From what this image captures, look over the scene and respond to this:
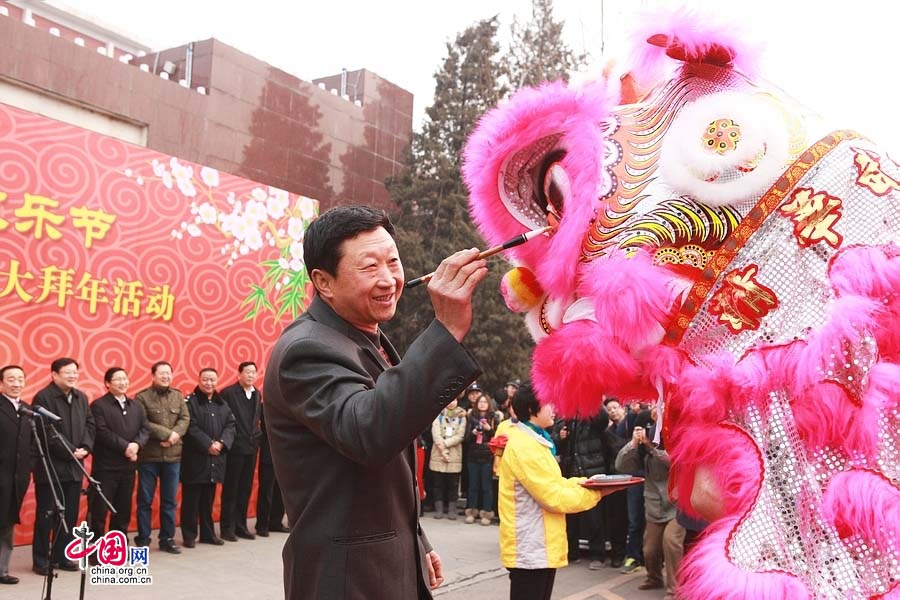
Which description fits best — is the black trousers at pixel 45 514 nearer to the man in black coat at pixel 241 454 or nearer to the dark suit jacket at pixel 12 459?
the dark suit jacket at pixel 12 459

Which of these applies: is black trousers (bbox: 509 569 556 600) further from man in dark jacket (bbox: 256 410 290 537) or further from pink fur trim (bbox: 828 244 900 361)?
man in dark jacket (bbox: 256 410 290 537)

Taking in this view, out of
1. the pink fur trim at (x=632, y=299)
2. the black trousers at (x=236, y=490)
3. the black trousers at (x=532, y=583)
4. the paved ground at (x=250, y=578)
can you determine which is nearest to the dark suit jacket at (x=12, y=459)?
the paved ground at (x=250, y=578)

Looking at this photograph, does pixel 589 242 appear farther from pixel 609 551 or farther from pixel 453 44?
pixel 453 44

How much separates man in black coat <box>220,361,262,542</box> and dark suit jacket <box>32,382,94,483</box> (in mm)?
1581

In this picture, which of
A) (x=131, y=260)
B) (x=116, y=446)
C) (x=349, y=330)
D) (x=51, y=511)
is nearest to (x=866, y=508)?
(x=349, y=330)

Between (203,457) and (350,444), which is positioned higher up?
(350,444)

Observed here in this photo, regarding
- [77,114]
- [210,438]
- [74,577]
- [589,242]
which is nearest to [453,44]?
[77,114]

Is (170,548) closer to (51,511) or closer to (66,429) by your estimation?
(51,511)

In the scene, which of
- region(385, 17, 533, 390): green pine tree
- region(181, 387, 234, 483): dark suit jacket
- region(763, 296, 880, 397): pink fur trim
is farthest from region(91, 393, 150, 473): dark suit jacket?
region(385, 17, 533, 390): green pine tree

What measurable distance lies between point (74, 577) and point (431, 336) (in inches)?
229

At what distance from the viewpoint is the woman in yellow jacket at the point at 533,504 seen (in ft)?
14.1

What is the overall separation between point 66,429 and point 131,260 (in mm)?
1962

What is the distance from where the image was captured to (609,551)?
794 cm

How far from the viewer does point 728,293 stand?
70.1 inches
